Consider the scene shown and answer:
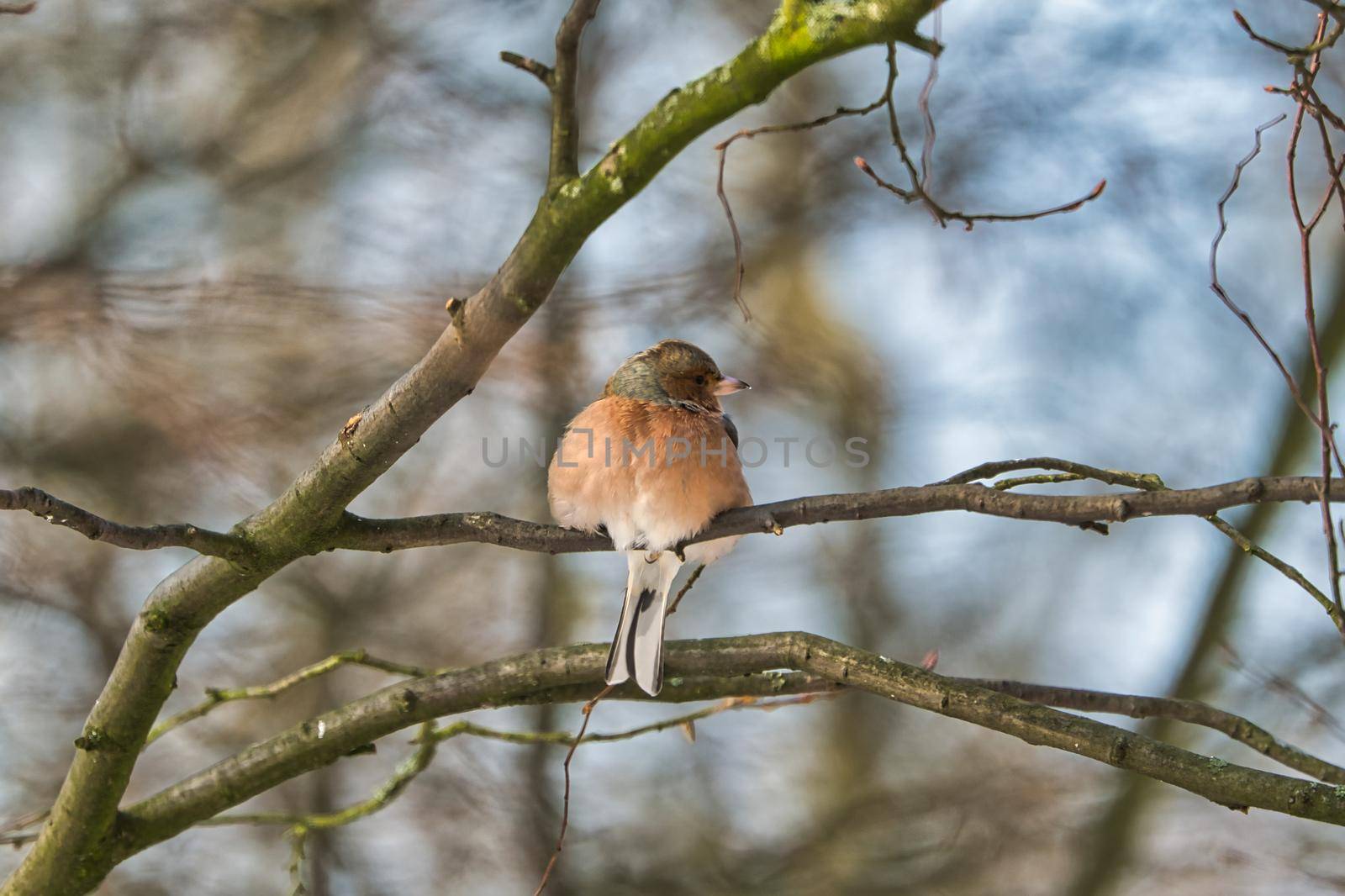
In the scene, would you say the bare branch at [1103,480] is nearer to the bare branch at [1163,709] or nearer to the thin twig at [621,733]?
the bare branch at [1163,709]

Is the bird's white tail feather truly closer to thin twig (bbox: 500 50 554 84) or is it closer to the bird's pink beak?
the bird's pink beak

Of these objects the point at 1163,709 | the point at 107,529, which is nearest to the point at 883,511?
the point at 1163,709

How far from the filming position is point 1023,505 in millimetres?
2477

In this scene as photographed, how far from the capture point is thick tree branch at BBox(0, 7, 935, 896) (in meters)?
Answer: 2.07

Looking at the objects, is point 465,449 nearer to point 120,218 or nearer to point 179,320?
point 179,320

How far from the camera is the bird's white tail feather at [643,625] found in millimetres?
3309

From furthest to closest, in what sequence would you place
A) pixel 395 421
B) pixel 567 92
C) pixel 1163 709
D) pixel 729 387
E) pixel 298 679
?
pixel 729 387, pixel 298 679, pixel 1163 709, pixel 395 421, pixel 567 92

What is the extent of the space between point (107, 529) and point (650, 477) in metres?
1.69

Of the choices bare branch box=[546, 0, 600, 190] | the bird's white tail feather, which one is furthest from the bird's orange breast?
bare branch box=[546, 0, 600, 190]

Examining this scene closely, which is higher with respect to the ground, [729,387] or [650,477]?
[729,387]

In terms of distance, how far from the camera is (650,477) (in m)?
Answer: 3.62

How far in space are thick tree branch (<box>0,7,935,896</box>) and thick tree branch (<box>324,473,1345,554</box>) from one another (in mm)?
180

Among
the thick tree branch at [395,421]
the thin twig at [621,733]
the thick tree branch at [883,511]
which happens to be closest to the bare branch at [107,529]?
the thick tree branch at [395,421]

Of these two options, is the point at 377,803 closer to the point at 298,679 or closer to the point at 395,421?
the point at 298,679
